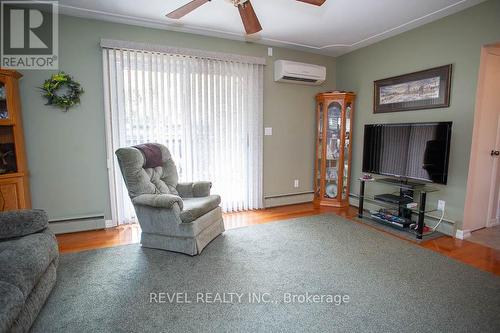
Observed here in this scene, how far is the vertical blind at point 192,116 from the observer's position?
3.16m

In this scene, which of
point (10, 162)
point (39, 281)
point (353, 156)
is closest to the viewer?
point (39, 281)

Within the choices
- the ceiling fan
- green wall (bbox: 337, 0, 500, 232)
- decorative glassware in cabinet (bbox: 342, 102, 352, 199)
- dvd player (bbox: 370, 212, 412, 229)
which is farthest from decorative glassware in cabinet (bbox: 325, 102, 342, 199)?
the ceiling fan

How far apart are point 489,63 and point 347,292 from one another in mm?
2858

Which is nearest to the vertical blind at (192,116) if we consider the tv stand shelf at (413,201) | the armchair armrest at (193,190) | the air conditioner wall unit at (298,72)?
the air conditioner wall unit at (298,72)

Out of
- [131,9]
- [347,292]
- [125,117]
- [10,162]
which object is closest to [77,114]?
[125,117]

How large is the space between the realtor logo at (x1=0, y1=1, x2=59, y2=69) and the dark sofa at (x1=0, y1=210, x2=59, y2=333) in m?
1.89

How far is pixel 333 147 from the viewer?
4.25 meters

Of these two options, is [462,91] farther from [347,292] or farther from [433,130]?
[347,292]

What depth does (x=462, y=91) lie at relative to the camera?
2.83 meters

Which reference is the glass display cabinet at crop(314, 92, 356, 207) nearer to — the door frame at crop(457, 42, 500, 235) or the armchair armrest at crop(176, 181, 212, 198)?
the door frame at crop(457, 42, 500, 235)

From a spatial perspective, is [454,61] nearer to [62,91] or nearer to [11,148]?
[62,91]

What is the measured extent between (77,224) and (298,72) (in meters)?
3.62

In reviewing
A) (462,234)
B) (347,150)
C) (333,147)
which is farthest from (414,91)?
(462,234)

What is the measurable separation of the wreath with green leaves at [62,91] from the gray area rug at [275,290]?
5.47 ft
